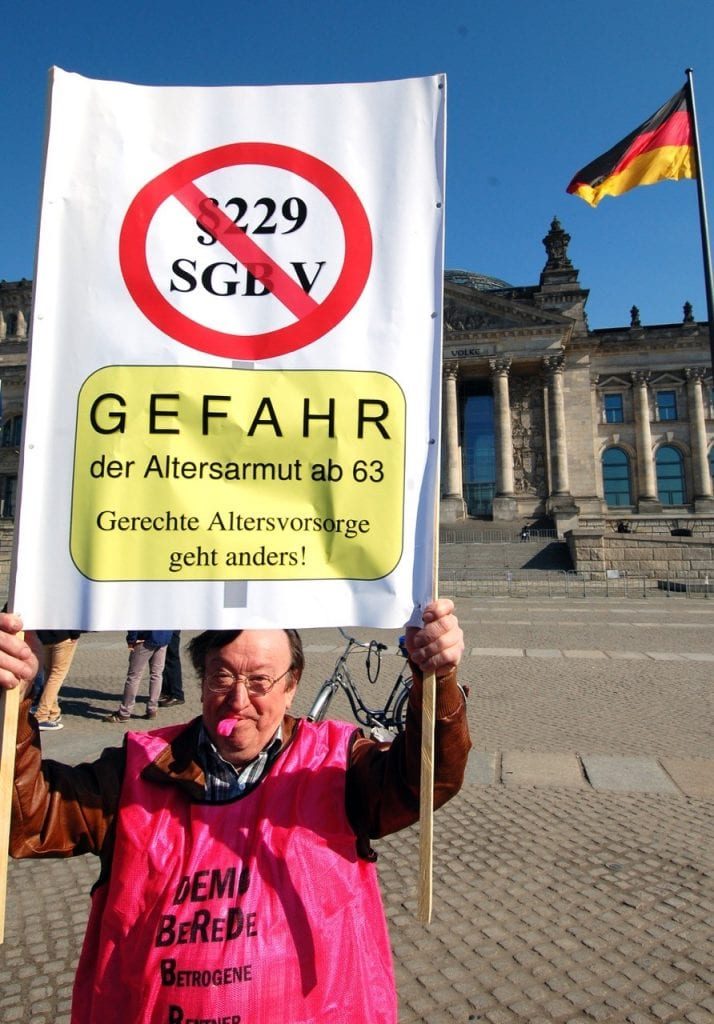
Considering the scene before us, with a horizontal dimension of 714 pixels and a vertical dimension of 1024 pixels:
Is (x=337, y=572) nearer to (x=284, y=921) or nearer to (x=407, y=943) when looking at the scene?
(x=284, y=921)

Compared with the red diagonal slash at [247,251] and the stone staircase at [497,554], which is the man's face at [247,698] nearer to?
the red diagonal slash at [247,251]

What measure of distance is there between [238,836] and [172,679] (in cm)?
640

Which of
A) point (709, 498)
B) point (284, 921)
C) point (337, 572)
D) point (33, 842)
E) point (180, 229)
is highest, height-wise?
point (709, 498)

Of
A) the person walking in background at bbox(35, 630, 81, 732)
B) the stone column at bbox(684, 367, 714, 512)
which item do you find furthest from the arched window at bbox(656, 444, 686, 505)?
the person walking in background at bbox(35, 630, 81, 732)

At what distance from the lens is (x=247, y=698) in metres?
1.73

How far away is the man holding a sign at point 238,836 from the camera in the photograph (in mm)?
1489

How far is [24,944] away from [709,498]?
1917 inches

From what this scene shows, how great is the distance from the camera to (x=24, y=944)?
2992mm

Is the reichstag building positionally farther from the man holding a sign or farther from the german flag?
the man holding a sign

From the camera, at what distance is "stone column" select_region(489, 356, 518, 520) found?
141 ft

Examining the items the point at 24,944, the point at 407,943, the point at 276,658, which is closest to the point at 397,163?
the point at 276,658

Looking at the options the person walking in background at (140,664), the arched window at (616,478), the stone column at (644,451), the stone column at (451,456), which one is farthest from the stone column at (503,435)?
the person walking in background at (140,664)

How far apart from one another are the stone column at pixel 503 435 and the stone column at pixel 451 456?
2.45 meters

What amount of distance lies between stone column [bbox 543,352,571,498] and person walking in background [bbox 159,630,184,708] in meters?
38.6
